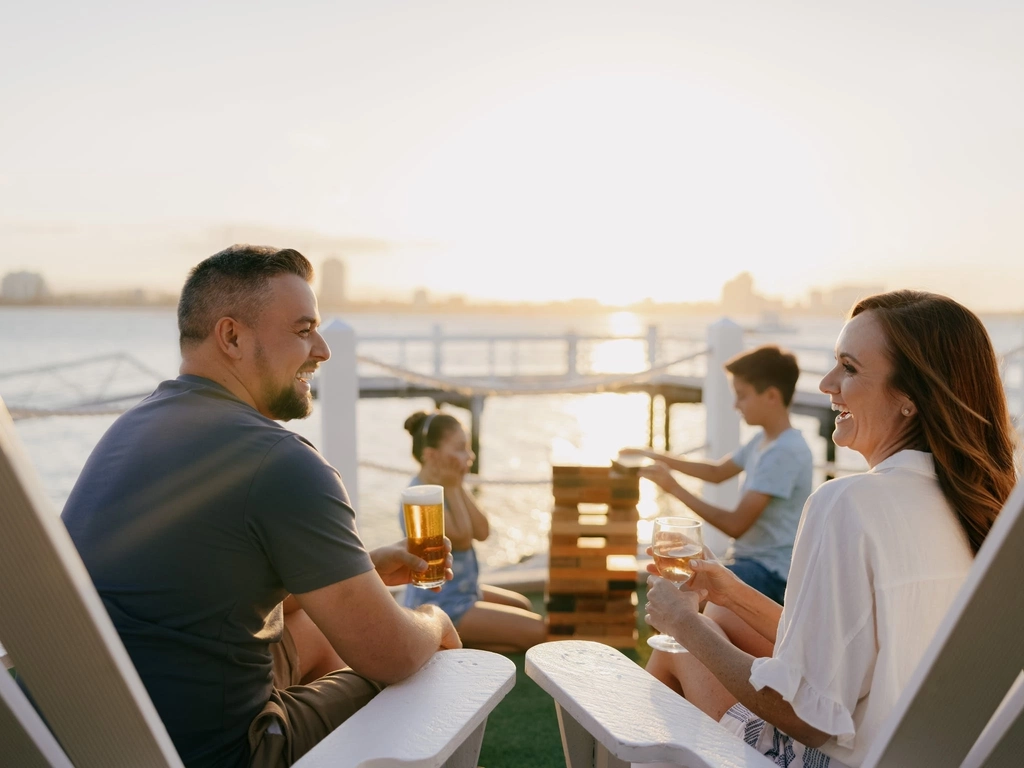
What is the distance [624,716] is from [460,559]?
2241mm

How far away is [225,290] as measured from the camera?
6.07 ft

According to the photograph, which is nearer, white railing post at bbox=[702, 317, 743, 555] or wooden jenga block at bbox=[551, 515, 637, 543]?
wooden jenga block at bbox=[551, 515, 637, 543]

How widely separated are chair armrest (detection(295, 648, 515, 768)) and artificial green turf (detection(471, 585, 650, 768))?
1.10m

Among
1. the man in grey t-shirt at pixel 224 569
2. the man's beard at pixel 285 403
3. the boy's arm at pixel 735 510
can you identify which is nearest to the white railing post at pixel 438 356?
the boy's arm at pixel 735 510

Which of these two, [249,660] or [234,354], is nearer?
[249,660]

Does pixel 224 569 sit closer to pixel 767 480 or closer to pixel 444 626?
pixel 444 626

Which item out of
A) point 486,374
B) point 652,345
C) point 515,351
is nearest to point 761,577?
point 652,345

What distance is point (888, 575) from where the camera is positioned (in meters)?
1.40

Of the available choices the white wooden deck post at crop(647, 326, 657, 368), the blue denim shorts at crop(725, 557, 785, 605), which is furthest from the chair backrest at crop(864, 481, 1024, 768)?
the white wooden deck post at crop(647, 326, 657, 368)

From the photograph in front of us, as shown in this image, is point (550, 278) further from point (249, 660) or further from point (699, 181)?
point (249, 660)

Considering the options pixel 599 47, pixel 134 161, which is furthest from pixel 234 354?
pixel 134 161

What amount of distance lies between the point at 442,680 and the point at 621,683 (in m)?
0.31

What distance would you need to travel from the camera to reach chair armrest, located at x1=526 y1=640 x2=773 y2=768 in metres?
1.25

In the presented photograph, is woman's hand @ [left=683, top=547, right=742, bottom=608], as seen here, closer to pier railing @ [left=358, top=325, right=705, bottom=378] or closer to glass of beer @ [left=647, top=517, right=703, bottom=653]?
glass of beer @ [left=647, top=517, right=703, bottom=653]
